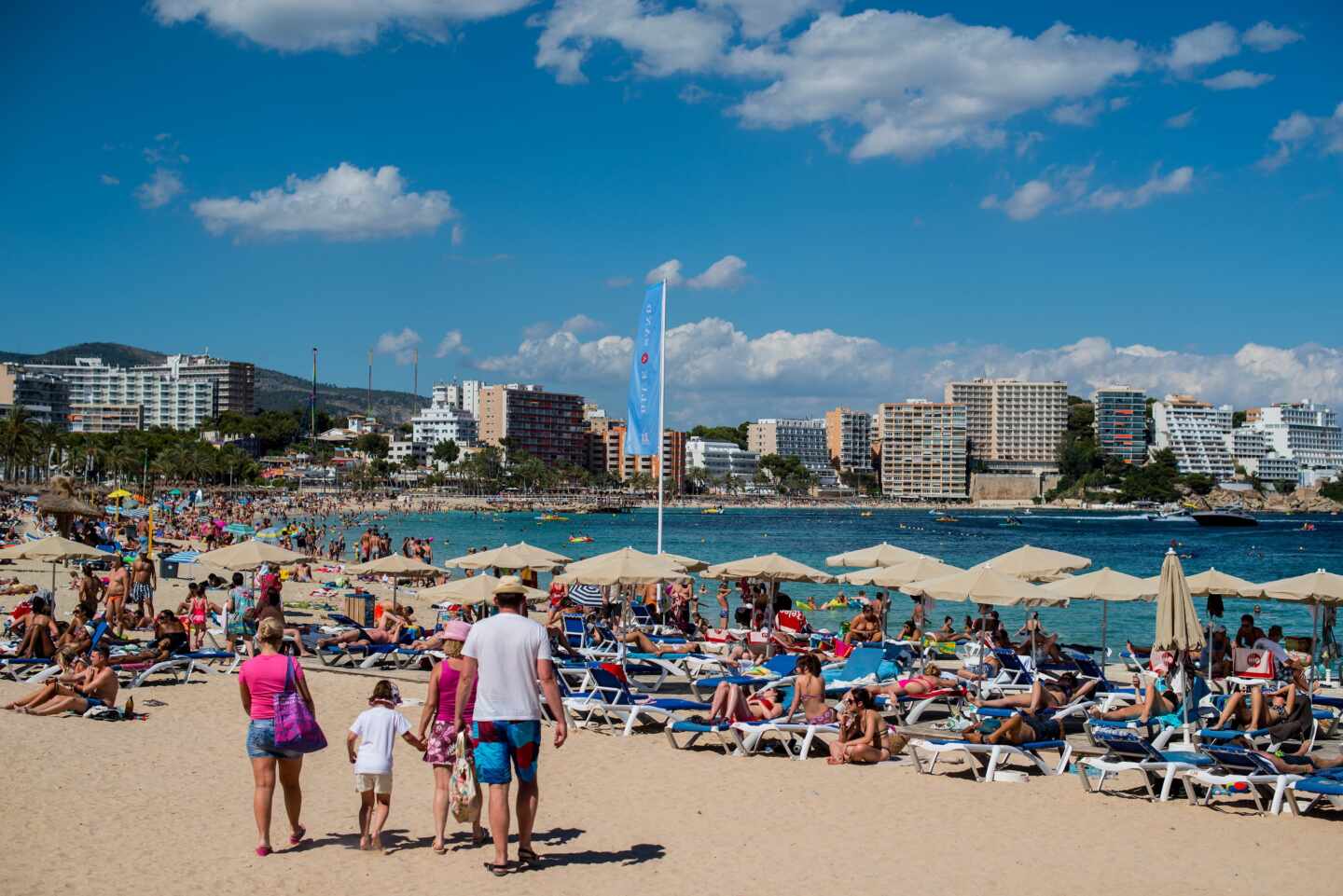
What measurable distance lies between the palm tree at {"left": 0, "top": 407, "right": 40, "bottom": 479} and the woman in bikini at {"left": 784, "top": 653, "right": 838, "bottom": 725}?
95373 mm

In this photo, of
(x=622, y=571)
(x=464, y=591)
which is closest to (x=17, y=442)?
(x=464, y=591)

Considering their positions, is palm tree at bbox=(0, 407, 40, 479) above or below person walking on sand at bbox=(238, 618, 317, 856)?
above

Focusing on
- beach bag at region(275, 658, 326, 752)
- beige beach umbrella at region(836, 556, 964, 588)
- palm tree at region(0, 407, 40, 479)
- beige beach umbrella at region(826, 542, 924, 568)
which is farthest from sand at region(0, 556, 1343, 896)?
palm tree at region(0, 407, 40, 479)

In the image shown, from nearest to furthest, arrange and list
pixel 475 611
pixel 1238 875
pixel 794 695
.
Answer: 1. pixel 1238 875
2. pixel 794 695
3. pixel 475 611

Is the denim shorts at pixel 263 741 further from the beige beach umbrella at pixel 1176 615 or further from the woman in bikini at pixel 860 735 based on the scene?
the beige beach umbrella at pixel 1176 615

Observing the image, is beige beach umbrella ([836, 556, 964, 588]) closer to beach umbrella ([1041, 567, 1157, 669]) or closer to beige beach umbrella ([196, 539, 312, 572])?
beach umbrella ([1041, 567, 1157, 669])

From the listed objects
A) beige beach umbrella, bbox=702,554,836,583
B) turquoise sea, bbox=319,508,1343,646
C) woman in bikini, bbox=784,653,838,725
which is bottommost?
turquoise sea, bbox=319,508,1343,646

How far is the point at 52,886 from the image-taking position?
6.20 meters

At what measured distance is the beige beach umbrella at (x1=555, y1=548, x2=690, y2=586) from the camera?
1479cm

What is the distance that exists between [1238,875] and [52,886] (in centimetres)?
677

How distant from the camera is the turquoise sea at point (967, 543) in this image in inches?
1129

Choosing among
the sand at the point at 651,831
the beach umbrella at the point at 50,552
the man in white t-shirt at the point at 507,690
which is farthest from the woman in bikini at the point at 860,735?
the beach umbrella at the point at 50,552

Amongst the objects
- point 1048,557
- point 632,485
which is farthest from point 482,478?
point 1048,557

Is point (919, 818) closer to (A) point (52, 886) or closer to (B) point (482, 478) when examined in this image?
(A) point (52, 886)
